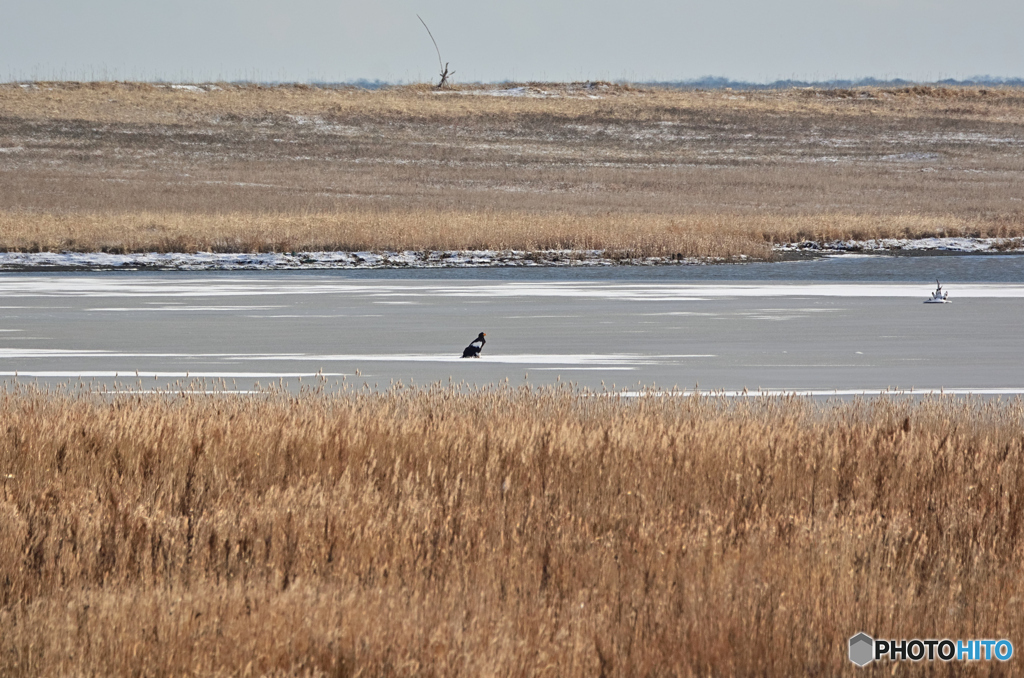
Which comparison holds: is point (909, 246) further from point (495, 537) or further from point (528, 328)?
point (495, 537)

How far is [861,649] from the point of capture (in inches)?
192

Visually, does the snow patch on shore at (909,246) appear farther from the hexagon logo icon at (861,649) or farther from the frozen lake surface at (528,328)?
the hexagon logo icon at (861,649)

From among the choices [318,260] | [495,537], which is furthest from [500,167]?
[495,537]

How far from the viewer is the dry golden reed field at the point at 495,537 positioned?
4.94m

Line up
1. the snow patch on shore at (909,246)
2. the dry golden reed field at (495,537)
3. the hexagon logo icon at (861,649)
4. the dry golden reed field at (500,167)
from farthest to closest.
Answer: the snow patch on shore at (909,246)
the dry golden reed field at (500,167)
the dry golden reed field at (495,537)
the hexagon logo icon at (861,649)

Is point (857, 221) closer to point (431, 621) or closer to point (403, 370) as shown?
point (403, 370)

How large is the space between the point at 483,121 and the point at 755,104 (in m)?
23.1

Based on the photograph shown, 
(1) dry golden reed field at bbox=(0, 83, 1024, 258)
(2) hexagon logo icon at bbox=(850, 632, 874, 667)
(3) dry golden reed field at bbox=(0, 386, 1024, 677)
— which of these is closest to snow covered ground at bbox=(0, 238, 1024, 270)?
(1) dry golden reed field at bbox=(0, 83, 1024, 258)

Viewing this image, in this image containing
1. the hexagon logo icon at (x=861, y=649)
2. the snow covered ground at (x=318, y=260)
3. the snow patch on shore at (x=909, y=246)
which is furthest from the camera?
the snow patch on shore at (x=909, y=246)

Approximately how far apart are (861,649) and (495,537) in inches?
87.3

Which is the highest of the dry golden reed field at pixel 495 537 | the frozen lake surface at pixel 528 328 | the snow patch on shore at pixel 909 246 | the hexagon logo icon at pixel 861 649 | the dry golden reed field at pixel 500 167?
the dry golden reed field at pixel 500 167

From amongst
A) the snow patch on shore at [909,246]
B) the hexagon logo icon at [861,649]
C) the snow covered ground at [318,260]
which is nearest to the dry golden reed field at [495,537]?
the hexagon logo icon at [861,649]

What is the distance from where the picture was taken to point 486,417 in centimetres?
982

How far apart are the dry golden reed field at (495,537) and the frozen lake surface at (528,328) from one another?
12.4 feet
